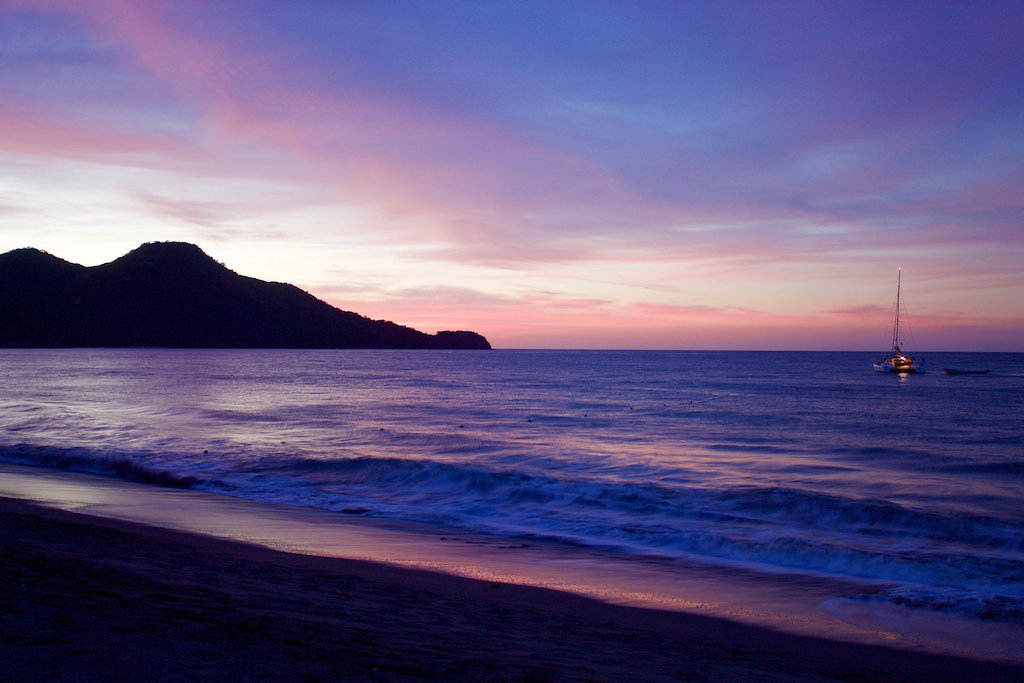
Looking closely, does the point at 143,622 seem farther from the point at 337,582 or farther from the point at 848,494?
the point at 848,494

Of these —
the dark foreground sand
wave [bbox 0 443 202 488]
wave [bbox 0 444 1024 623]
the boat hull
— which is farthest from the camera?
the boat hull

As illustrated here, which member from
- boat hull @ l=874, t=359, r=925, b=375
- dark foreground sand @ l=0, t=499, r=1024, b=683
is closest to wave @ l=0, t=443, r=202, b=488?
dark foreground sand @ l=0, t=499, r=1024, b=683

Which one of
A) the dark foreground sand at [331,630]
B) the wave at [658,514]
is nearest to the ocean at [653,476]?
the wave at [658,514]

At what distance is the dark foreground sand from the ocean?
2.58m

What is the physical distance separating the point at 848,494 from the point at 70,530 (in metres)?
16.2

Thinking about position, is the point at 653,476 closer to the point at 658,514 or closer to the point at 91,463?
the point at 658,514

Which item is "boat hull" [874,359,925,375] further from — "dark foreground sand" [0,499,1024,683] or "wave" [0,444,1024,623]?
"dark foreground sand" [0,499,1024,683]

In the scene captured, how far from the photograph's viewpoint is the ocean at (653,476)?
11.0m

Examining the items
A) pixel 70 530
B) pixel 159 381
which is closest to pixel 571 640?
pixel 70 530

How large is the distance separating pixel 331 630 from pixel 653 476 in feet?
45.0

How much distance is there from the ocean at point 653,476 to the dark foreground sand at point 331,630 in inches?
102

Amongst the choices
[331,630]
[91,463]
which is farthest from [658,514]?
[91,463]

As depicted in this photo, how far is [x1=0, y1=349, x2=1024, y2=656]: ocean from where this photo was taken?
1099cm

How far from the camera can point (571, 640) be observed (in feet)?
20.4
